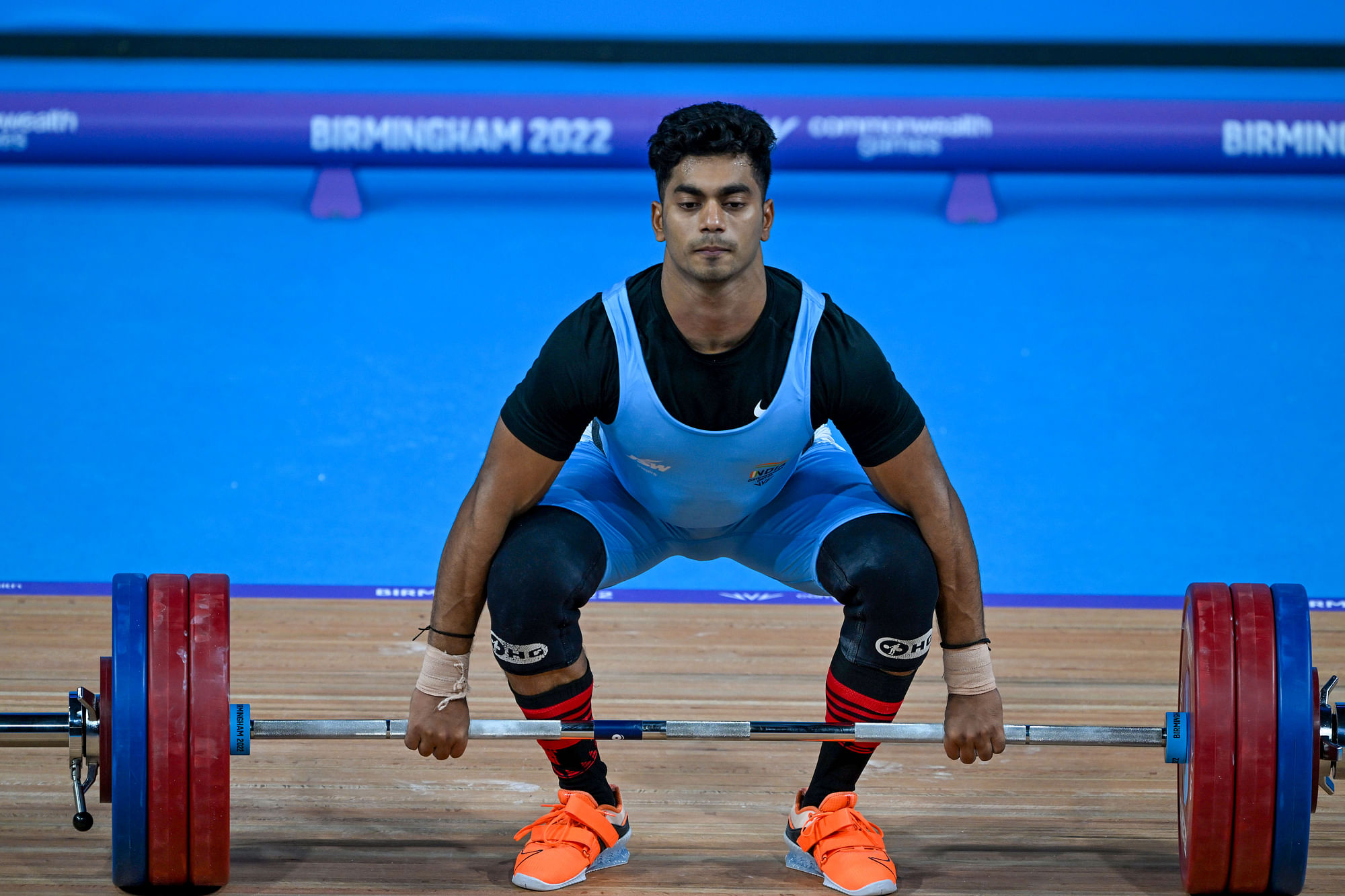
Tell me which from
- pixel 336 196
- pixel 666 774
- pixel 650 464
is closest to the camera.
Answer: pixel 650 464

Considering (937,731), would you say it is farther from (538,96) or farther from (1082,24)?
(1082,24)

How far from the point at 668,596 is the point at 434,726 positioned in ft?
5.49

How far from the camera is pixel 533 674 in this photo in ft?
7.06

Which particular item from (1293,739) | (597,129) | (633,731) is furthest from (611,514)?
(597,129)

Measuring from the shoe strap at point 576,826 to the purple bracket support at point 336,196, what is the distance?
410cm

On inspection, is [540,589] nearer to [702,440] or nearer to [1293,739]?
[702,440]

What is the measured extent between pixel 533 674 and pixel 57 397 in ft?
11.6

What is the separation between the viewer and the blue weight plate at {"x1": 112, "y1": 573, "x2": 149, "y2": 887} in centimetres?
199

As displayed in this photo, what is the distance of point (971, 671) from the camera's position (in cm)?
214

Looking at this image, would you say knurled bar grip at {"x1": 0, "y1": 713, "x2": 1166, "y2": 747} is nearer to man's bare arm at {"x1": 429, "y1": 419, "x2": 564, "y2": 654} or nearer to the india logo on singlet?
man's bare arm at {"x1": 429, "y1": 419, "x2": 564, "y2": 654}

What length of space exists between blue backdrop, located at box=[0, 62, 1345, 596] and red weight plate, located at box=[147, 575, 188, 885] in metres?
2.26

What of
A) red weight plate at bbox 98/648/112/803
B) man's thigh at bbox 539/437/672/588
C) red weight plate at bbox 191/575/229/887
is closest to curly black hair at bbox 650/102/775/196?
man's thigh at bbox 539/437/672/588

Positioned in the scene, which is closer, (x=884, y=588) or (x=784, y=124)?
(x=884, y=588)

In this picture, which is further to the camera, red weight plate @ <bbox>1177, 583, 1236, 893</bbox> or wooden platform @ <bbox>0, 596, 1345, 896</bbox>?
wooden platform @ <bbox>0, 596, 1345, 896</bbox>
